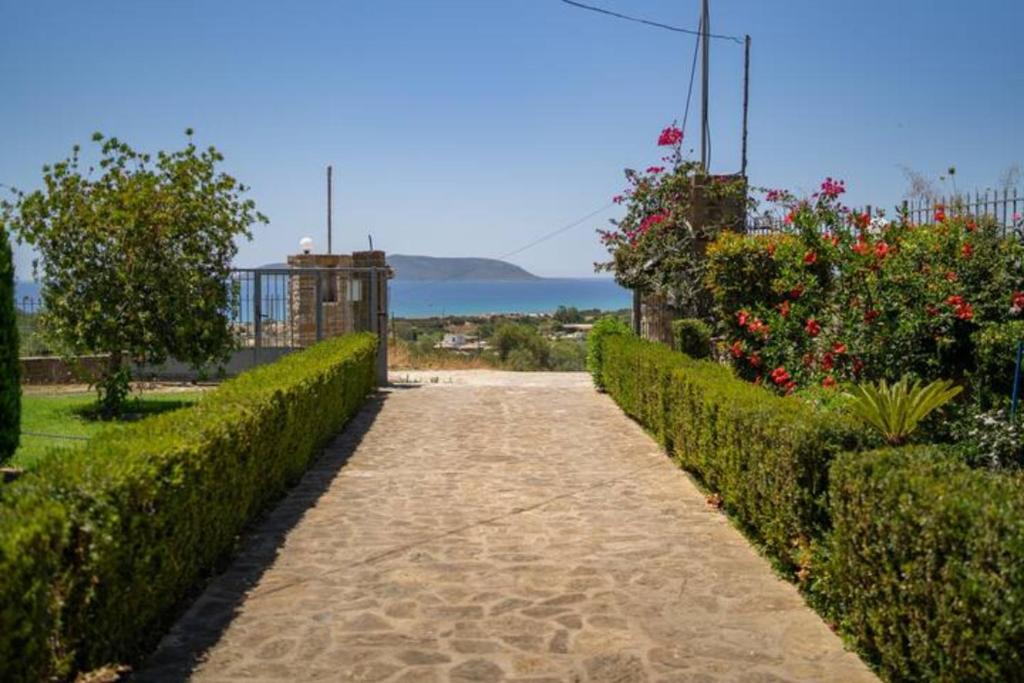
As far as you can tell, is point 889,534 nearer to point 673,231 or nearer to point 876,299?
point 876,299

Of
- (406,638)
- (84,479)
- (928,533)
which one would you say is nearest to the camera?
(928,533)

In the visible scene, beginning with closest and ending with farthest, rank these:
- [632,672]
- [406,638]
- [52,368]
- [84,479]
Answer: [84,479]
[632,672]
[406,638]
[52,368]

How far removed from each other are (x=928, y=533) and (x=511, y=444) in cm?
785

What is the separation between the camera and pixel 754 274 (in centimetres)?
1156

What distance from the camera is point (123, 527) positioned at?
4488mm

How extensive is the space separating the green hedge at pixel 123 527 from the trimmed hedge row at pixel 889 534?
3555 mm

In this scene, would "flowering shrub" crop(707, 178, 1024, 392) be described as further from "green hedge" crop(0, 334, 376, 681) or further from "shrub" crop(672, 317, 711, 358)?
"green hedge" crop(0, 334, 376, 681)

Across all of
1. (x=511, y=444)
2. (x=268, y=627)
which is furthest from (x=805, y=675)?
(x=511, y=444)

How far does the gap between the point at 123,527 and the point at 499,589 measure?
245 cm

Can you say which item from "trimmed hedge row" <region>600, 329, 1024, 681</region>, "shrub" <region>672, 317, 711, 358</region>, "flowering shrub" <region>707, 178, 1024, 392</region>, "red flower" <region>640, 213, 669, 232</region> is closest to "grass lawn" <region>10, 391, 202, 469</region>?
"trimmed hedge row" <region>600, 329, 1024, 681</region>

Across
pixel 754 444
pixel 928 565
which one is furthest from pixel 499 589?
pixel 928 565

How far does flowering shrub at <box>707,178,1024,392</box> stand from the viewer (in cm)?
827

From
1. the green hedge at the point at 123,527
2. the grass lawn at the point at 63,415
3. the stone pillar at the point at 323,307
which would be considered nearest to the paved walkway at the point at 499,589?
the green hedge at the point at 123,527

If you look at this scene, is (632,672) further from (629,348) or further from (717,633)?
(629,348)
